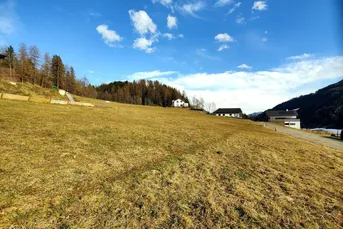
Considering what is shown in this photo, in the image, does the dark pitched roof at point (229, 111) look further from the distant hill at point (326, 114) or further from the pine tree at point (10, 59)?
the pine tree at point (10, 59)

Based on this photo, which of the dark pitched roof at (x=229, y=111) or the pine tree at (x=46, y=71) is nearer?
the pine tree at (x=46, y=71)

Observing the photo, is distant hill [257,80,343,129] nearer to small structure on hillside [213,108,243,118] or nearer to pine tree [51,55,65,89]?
small structure on hillside [213,108,243,118]

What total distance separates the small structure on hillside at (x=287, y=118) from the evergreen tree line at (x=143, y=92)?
69.1 metres

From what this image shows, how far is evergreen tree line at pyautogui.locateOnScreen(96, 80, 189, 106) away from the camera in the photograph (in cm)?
12361

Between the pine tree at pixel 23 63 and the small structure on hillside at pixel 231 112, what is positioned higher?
the pine tree at pixel 23 63

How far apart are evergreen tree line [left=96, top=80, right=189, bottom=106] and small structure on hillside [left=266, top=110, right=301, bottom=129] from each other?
69079 mm

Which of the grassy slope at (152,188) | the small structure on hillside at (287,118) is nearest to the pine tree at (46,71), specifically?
the grassy slope at (152,188)

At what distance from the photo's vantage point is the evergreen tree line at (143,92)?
124 meters

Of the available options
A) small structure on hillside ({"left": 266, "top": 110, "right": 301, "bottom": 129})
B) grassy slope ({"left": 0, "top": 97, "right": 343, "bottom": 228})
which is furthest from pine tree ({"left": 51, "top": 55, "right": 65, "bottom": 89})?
small structure on hillside ({"left": 266, "top": 110, "right": 301, "bottom": 129})

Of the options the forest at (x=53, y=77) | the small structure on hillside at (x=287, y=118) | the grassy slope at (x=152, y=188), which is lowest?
the grassy slope at (x=152, y=188)

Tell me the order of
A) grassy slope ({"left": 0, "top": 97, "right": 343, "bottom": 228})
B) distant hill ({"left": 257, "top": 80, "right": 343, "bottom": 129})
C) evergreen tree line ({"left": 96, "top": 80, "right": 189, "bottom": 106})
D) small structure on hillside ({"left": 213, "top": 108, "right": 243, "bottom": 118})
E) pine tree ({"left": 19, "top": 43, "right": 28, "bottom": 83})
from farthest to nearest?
1. evergreen tree line ({"left": 96, "top": 80, "right": 189, "bottom": 106})
2. distant hill ({"left": 257, "top": 80, "right": 343, "bottom": 129})
3. small structure on hillside ({"left": 213, "top": 108, "right": 243, "bottom": 118})
4. pine tree ({"left": 19, "top": 43, "right": 28, "bottom": 83})
5. grassy slope ({"left": 0, "top": 97, "right": 343, "bottom": 228})

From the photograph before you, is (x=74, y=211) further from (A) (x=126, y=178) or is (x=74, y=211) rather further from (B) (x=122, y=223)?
(A) (x=126, y=178)

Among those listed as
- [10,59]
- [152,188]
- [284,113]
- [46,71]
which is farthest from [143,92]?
[152,188]

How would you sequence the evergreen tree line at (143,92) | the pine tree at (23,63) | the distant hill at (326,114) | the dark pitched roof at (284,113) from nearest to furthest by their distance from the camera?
the pine tree at (23,63) → the dark pitched roof at (284,113) → the distant hill at (326,114) → the evergreen tree line at (143,92)
